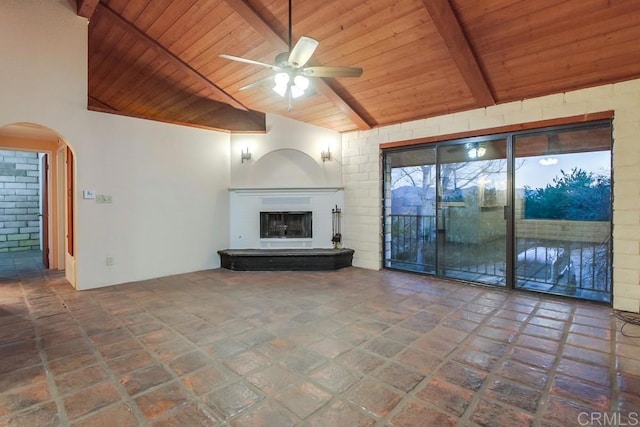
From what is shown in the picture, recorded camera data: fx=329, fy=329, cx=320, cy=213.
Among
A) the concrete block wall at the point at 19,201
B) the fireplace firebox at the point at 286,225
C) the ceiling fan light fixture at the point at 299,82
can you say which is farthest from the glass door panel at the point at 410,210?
the concrete block wall at the point at 19,201

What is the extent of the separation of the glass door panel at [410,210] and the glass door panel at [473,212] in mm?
185

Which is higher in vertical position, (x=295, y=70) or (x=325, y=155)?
(x=295, y=70)

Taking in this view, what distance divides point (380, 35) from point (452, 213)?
267 centimetres

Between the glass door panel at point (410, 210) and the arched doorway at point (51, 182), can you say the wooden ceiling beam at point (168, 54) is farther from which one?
the glass door panel at point (410, 210)

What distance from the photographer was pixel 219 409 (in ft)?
6.09

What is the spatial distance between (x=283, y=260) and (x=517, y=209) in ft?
11.5

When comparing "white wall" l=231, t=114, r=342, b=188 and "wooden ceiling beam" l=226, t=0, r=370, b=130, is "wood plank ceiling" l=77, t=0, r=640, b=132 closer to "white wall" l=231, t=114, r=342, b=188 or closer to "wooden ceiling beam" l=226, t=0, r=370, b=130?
"wooden ceiling beam" l=226, t=0, r=370, b=130

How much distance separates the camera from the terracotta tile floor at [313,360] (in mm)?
1844

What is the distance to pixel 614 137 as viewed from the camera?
3.52 meters

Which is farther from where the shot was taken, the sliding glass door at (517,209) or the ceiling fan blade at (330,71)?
the sliding glass door at (517,209)

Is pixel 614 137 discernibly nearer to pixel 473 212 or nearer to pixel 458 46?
pixel 473 212

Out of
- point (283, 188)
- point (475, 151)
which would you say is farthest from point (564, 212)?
point (283, 188)

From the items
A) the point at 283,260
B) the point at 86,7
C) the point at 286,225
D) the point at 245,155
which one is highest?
the point at 86,7

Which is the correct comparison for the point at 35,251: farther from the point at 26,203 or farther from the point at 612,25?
the point at 612,25
